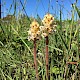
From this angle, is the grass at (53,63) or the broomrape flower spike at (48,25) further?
the grass at (53,63)

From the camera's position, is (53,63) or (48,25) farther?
(53,63)

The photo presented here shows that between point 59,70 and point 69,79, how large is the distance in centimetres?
11

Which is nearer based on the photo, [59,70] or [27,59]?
[59,70]

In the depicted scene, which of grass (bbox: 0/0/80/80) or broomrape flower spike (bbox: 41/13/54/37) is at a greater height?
broomrape flower spike (bbox: 41/13/54/37)

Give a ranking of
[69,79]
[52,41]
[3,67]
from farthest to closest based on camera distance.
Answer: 1. [52,41]
2. [3,67]
3. [69,79]

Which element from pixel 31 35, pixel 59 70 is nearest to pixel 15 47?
pixel 59 70

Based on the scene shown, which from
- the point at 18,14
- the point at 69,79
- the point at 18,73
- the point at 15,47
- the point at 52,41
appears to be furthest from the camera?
the point at 18,14

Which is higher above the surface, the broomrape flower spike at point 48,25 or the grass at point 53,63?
the broomrape flower spike at point 48,25

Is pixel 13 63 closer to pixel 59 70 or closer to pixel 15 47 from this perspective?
pixel 59 70

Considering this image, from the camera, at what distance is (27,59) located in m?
1.81

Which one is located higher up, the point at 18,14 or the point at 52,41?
the point at 18,14

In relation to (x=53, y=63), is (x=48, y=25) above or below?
above

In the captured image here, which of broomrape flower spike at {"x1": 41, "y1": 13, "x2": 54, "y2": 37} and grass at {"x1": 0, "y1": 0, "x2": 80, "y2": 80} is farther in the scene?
grass at {"x1": 0, "y1": 0, "x2": 80, "y2": 80}

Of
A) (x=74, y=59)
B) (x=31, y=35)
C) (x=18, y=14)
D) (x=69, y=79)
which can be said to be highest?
(x=18, y=14)
